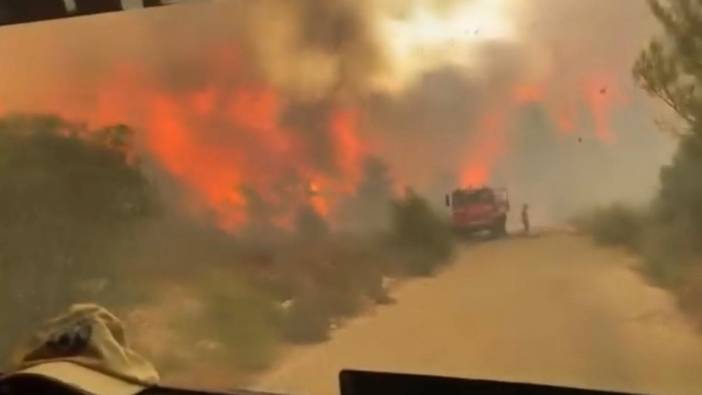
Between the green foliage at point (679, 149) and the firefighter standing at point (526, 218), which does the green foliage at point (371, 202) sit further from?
the green foliage at point (679, 149)

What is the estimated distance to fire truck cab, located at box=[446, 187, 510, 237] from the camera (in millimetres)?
1158

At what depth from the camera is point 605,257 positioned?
110 centimetres

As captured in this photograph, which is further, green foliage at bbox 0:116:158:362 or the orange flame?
green foliage at bbox 0:116:158:362

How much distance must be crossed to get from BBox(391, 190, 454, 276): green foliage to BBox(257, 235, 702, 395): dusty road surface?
19 millimetres

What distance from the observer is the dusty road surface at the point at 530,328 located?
3.54ft

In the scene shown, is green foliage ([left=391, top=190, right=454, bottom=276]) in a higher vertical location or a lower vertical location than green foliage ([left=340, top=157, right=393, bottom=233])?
lower

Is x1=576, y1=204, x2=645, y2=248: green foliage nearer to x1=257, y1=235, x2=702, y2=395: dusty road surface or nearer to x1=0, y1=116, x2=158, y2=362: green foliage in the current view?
x1=257, y1=235, x2=702, y2=395: dusty road surface

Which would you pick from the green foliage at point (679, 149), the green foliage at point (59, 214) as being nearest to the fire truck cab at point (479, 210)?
the green foliage at point (679, 149)

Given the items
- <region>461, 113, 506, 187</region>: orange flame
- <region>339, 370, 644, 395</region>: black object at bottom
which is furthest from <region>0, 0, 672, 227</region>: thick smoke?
<region>339, 370, 644, 395</region>: black object at bottom

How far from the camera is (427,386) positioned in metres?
1.13

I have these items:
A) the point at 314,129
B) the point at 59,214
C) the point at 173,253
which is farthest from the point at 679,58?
the point at 59,214

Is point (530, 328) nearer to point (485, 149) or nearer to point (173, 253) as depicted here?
point (485, 149)

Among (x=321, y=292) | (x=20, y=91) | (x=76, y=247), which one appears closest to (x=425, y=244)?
(x=321, y=292)

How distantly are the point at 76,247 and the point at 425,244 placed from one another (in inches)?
20.9
